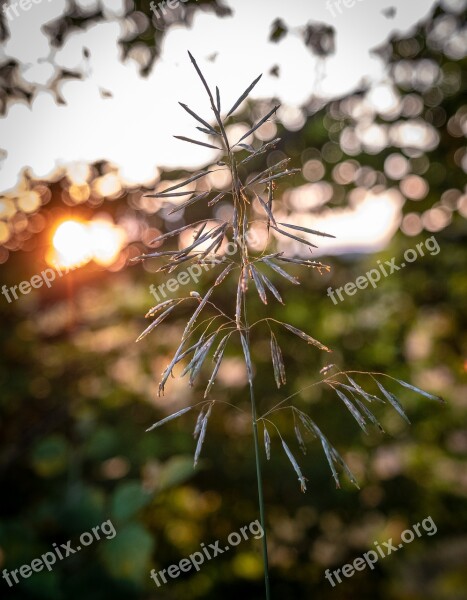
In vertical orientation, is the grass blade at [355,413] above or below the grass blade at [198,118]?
below

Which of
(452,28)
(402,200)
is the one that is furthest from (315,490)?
(452,28)

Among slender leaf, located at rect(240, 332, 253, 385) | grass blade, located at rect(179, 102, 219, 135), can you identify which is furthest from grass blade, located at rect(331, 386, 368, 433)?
grass blade, located at rect(179, 102, 219, 135)

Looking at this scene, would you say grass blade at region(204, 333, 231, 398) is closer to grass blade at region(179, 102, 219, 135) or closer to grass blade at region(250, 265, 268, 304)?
grass blade at region(250, 265, 268, 304)

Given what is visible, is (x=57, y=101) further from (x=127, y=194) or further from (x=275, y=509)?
(x=275, y=509)

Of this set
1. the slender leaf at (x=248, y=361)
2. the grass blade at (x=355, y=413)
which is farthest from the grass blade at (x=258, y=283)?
the grass blade at (x=355, y=413)

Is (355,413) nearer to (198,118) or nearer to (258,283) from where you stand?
(258,283)

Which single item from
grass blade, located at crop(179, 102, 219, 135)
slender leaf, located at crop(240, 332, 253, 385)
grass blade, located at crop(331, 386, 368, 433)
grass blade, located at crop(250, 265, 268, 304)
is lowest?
grass blade, located at crop(331, 386, 368, 433)

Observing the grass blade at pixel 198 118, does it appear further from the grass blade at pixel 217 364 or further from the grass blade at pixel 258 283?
the grass blade at pixel 217 364

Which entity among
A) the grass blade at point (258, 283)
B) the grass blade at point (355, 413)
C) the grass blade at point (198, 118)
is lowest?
the grass blade at point (355, 413)

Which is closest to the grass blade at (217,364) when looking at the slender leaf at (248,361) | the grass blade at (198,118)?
the slender leaf at (248,361)

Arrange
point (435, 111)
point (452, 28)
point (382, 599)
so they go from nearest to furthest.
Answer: point (452, 28) < point (435, 111) < point (382, 599)

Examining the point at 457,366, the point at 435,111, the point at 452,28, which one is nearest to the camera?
the point at 452,28
